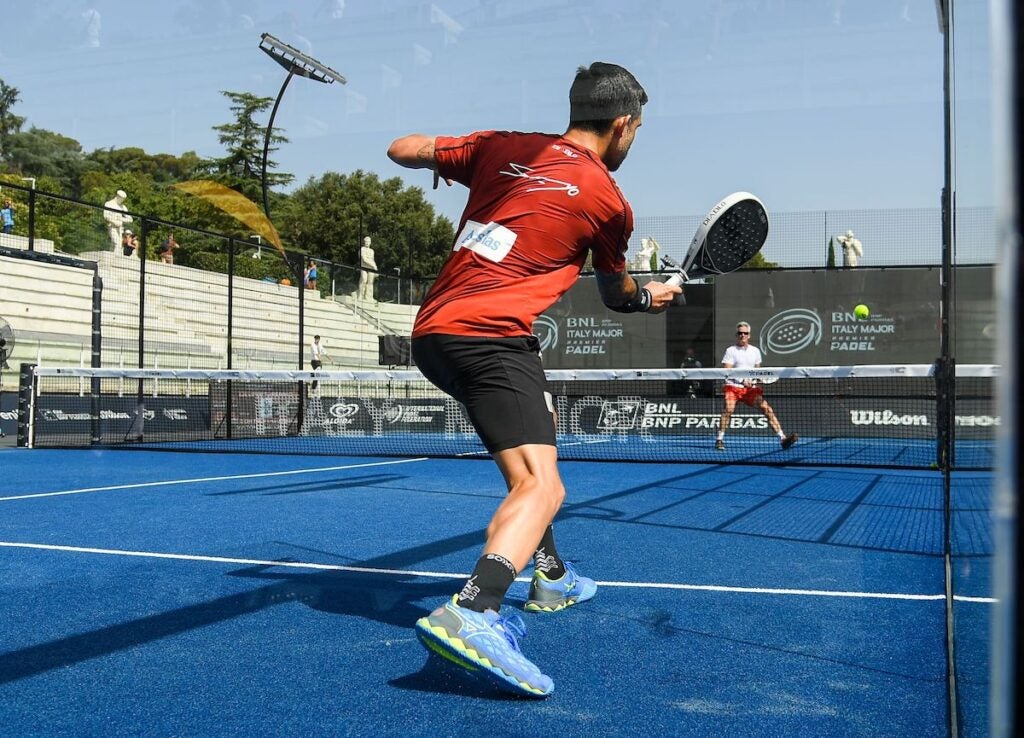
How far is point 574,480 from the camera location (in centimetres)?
899

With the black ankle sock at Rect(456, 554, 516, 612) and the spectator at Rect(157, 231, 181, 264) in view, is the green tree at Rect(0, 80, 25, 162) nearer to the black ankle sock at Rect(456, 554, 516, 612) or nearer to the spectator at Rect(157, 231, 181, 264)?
the spectator at Rect(157, 231, 181, 264)

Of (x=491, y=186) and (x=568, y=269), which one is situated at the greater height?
(x=491, y=186)

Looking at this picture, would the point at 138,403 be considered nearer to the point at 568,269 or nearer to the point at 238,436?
the point at 238,436

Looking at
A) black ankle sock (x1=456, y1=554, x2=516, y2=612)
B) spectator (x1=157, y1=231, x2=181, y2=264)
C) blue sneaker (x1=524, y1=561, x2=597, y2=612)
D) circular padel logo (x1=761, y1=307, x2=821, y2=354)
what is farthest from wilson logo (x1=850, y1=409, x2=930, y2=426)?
black ankle sock (x1=456, y1=554, x2=516, y2=612)

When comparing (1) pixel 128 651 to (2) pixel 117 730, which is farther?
(1) pixel 128 651

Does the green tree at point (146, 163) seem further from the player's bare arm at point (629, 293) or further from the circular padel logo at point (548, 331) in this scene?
the player's bare arm at point (629, 293)

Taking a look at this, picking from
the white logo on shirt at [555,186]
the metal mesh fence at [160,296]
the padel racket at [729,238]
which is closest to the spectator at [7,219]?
the metal mesh fence at [160,296]

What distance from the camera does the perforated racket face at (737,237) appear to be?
449 centimetres

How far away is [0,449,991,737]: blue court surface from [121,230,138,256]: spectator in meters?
12.7

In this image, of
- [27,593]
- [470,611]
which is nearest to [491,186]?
[470,611]

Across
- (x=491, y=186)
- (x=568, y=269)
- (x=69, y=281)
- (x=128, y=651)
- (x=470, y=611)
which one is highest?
(x=69, y=281)

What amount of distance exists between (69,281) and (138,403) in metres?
7.85

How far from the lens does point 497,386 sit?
2.74 meters

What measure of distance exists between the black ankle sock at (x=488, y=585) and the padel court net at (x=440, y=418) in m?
10.5
